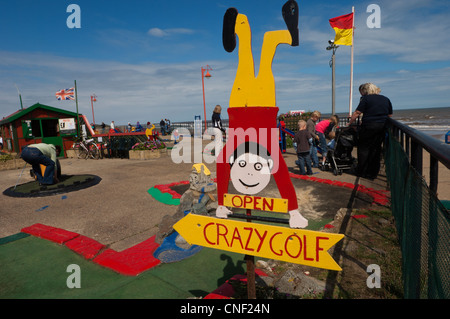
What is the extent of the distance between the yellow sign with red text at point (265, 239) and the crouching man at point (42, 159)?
7.25m

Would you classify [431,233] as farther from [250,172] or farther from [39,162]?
[39,162]

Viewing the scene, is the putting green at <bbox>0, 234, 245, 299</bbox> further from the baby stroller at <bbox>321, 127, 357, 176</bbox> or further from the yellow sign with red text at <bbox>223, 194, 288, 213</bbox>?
the baby stroller at <bbox>321, 127, 357, 176</bbox>

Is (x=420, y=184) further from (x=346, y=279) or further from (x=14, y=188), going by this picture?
(x=14, y=188)

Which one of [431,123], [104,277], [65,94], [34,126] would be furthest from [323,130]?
[431,123]

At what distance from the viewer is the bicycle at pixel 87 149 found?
1487cm

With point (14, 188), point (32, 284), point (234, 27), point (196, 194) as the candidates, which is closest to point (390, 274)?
point (234, 27)

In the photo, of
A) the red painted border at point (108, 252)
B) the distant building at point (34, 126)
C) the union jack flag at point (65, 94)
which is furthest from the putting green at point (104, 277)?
the union jack flag at point (65, 94)

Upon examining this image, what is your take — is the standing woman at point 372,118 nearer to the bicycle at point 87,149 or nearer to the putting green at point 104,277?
the putting green at point 104,277

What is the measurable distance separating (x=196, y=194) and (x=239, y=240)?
3.27 metres

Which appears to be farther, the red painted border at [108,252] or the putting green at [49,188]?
the putting green at [49,188]

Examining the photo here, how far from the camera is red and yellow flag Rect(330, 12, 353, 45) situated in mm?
14672

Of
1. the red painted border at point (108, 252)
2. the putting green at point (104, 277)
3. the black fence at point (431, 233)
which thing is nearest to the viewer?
the black fence at point (431, 233)

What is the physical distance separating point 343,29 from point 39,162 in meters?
15.3

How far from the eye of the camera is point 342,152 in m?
8.34
